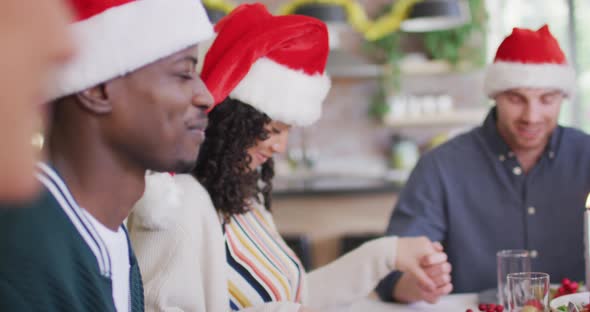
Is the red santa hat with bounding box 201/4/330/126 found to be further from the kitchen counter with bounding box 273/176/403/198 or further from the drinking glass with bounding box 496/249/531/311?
the kitchen counter with bounding box 273/176/403/198

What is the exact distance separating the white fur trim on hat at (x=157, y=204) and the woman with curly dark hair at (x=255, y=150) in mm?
43

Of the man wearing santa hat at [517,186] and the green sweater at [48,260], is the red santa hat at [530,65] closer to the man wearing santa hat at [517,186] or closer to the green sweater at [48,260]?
the man wearing santa hat at [517,186]

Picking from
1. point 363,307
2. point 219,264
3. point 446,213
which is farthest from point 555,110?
point 219,264

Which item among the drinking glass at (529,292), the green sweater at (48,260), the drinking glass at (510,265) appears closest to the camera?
the green sweater at (48,260)

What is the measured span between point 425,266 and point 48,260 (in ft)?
3.39

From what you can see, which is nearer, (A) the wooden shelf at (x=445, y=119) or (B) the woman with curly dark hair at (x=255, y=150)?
(B) the woman with curly dark hair at (x=255, y=150)

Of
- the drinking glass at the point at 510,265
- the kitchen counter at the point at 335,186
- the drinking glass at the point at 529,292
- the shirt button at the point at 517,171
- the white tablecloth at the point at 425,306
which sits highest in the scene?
the shirt button at the point at 517,171

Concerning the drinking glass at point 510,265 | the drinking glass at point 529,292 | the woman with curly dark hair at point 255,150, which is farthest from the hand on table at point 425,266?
the drinking glass at point 529,292

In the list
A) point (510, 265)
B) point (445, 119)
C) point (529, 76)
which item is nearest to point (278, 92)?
point (510, 265)

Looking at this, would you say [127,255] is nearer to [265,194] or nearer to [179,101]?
[179,101]

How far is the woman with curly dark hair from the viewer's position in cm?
154

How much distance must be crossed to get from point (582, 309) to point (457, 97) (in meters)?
4.76

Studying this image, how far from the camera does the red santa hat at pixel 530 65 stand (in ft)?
7.17

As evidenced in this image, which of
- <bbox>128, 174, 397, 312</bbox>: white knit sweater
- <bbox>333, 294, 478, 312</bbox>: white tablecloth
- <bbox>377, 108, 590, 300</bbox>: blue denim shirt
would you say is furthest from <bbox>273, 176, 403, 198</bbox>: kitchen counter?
<bbox>128, 174, 397, 312</bbox>: white knit sweater
